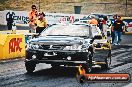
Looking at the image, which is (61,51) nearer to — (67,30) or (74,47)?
(74,47)

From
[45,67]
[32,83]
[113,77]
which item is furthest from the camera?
[45,67]

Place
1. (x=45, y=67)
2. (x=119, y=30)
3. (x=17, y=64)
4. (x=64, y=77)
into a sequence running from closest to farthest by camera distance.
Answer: (x=64, y=77)
(x=45, y=67)
(x=17, y=64)
(x=119, y=30)

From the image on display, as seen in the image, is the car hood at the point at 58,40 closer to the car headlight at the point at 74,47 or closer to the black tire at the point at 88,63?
the car headlight at the point at 74,47

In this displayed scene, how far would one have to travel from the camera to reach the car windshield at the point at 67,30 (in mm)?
12776

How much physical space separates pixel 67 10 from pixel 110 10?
4641 mm

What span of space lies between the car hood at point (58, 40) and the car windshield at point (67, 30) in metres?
0.57

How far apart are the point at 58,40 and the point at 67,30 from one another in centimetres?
127

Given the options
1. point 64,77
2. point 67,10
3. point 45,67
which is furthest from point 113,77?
point 67,10

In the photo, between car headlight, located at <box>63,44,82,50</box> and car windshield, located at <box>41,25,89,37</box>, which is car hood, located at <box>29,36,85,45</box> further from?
car windshield, located at <box>41,25,89,37</box>

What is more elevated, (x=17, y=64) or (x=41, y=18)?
(x=41, y=18)

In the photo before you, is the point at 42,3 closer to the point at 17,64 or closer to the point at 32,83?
the point at 17,64

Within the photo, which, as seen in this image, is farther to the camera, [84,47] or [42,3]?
[42,3]

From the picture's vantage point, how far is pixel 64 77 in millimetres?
11688

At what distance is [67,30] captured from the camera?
12977mm
